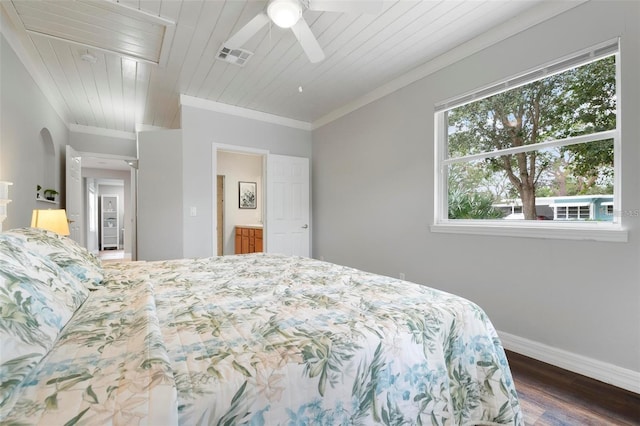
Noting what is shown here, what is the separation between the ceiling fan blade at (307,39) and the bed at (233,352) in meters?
1.60

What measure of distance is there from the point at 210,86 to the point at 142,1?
Result: 1368 mm

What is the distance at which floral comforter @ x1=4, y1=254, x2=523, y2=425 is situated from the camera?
0.63 m

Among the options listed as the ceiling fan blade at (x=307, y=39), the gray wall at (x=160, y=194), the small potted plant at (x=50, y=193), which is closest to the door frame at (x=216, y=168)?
the gray wall at (x=160, y=194)

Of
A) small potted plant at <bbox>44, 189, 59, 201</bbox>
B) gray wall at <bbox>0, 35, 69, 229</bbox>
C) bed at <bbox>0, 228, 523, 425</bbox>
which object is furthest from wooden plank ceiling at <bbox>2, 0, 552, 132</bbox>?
bed at <bbox>0, 228, 523, 425</bbox>

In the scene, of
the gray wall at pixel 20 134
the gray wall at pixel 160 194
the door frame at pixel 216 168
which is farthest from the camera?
the door frame at pixel 216 168

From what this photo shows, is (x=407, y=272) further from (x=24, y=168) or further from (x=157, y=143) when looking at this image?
(x=24, y=168)

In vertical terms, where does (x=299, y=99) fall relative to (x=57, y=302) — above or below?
above

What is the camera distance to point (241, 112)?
4.07m

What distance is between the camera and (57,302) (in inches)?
38.7

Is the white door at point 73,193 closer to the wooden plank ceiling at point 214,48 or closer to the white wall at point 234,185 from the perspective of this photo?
the wooden plank ceiling at point 214,48

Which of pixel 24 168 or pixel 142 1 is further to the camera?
pixel 24 168

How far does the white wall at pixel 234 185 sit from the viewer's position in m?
6.00

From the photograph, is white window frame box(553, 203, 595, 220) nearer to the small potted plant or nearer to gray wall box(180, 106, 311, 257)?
gray wall box(180, 106, 311, 257)

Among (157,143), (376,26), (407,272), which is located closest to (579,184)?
(407,272)
